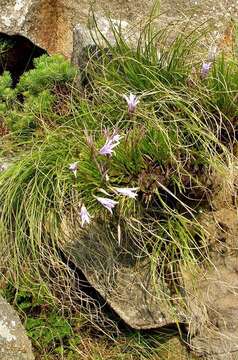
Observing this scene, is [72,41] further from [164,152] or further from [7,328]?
[7,328]

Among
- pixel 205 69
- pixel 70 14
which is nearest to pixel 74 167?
pixel 205 69

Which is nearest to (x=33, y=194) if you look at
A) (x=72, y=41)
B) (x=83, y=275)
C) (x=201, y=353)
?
(x=83, y=275)

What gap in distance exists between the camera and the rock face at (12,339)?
3850 mm

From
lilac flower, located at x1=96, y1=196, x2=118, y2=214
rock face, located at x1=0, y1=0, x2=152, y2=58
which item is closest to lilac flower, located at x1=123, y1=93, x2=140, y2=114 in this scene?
lilac flower, located at x1=96, y1=196, x2=118, y2=214

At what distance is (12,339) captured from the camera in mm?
3881

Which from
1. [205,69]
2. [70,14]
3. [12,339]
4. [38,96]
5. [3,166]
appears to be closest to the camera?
[12,339]

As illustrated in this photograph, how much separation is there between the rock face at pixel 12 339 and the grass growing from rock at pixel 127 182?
0.39 meters

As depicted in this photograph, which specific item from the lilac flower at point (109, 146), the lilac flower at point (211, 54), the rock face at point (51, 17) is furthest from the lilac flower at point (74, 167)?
the rock face at point (51, 17)

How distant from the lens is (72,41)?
5.69 m

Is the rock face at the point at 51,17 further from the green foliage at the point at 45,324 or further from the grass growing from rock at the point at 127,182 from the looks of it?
the green foliage at the point at 45,324

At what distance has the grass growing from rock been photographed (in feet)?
14.0

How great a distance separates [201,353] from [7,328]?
1.00m

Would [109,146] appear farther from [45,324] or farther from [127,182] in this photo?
[45,324]

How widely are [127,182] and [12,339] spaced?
3.20ft
